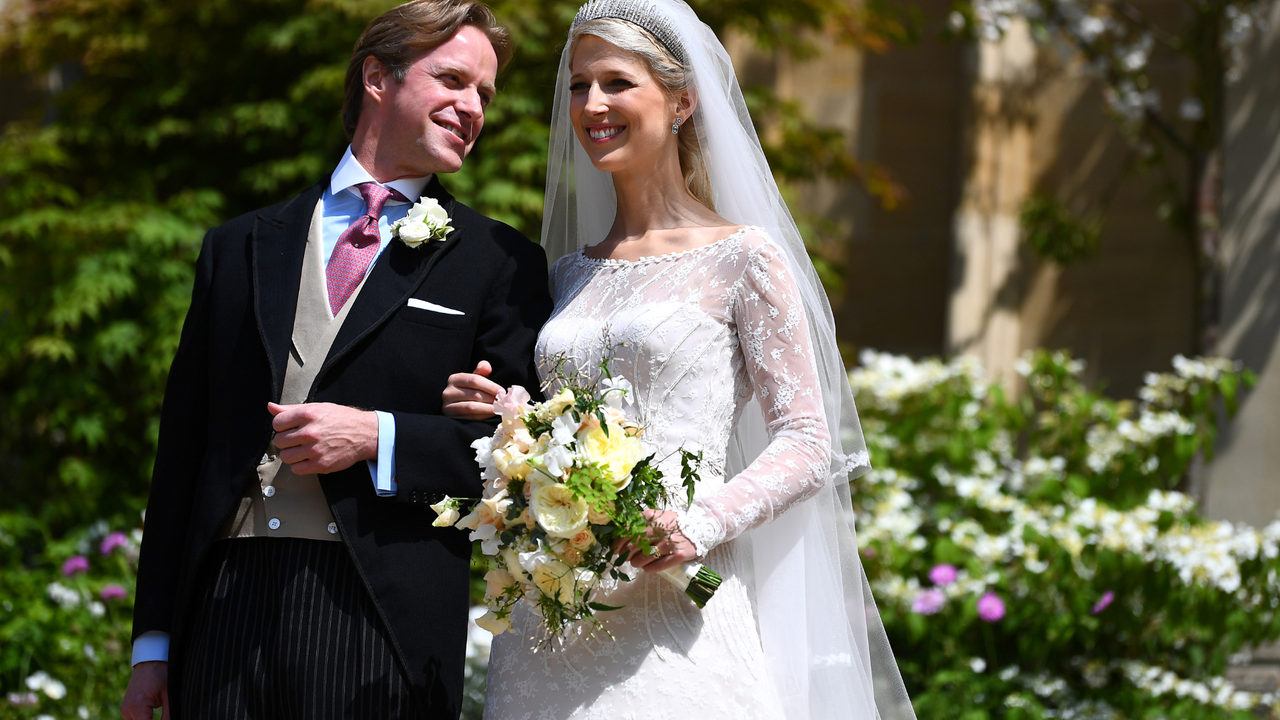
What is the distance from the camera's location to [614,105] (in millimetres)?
2449

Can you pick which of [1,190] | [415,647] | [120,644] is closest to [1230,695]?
[415,647]

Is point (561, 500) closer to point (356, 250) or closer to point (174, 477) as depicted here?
point (356, 250)

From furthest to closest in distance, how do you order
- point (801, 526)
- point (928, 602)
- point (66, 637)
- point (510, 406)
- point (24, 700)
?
point (928, 602)
point (66, 637)
point (24, 700)
point (801, 526)
point (510, 406)

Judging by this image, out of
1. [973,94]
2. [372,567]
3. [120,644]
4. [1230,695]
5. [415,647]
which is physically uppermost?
[372,567]

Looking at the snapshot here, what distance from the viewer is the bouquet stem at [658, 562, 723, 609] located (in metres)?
2.14

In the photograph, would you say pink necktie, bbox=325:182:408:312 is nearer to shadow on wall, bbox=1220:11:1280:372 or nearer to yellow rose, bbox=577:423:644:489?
yellow rose, bbox=577:423:644:489

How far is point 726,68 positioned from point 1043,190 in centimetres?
450

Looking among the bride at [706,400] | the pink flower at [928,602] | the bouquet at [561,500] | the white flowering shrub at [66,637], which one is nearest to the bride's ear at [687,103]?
the bride at [706,400]

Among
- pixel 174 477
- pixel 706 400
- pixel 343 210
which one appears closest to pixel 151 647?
pixel 174 477

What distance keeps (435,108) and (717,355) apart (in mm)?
862

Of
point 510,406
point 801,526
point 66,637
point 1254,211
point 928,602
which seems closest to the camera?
point 510,406

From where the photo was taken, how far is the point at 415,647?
7.17ft

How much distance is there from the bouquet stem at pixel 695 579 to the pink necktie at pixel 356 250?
2.88ft

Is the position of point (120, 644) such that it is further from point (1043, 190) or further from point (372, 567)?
point (1043, 190)
